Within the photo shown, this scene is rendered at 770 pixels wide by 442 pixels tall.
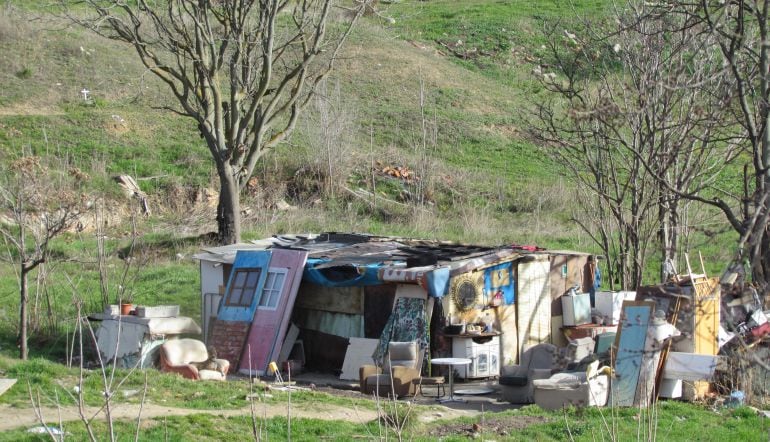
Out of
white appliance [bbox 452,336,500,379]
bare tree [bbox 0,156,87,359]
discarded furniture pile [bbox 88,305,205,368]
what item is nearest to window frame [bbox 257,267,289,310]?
discarded furniture pile [bbox 88,305,205,368]

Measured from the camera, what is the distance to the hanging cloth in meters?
15.5

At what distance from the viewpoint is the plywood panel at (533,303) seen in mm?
16500

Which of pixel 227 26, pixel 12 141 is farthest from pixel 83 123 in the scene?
pixel 227 26

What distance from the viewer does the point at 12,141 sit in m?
29.4

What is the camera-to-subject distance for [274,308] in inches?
656

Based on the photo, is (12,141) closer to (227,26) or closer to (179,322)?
(227,26)

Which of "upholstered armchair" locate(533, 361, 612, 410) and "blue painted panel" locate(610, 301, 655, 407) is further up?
"blue painted panel" locate(610, 301, 655, 407)

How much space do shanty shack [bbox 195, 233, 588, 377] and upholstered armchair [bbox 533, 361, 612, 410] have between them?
9.13 ft

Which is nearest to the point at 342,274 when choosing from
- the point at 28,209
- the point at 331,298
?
the point at 331,298

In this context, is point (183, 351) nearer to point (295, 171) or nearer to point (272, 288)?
point (272, 288)

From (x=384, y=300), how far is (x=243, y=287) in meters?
2.64

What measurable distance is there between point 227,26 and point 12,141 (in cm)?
1066

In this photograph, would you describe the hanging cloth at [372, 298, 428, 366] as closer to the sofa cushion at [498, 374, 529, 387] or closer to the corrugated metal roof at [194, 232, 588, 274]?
the corrugated metal roof at [194, 232, 588, 274]

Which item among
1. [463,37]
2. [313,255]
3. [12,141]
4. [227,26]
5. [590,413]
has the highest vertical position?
[463,37]
